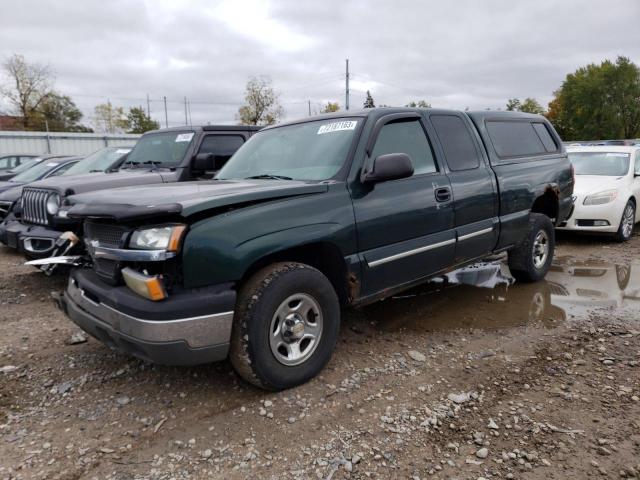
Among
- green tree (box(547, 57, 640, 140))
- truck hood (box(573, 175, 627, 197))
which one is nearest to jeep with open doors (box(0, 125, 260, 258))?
truck hood (box(573, 175, 627, 197))

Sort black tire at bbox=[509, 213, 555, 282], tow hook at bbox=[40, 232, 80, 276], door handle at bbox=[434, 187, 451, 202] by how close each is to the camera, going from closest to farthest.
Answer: tow hook at bbox=[40, 232, 80, 276]
door handle at bbox=[434, 187, 451, 202]
black tire at bbox=[509, 213, 555, 282]

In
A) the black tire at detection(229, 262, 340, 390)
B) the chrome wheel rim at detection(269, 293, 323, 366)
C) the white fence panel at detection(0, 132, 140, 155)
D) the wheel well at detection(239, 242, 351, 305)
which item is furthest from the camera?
the white fence panel at detection(0, 132, 140, 155)

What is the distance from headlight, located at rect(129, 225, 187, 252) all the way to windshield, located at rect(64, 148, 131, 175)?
235 inches

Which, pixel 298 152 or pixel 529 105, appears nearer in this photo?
pixel 298 152

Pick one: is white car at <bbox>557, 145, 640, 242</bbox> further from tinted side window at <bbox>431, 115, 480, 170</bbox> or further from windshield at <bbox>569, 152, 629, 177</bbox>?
tinted side window at <bbox>431, 115, 480, 170</bbox>

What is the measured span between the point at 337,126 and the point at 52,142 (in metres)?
25.9

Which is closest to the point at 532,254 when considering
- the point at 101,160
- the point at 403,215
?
the point at 403,215

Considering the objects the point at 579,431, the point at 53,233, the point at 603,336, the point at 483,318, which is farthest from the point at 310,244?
the point at 53,233

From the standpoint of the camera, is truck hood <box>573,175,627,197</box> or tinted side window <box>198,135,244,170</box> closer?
tinted side window <box>198,135,244,170</box>

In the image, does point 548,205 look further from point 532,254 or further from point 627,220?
point 627,220

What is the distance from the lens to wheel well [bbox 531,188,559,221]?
551cm

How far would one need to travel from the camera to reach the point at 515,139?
5234mm

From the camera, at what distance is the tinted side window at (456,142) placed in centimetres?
427

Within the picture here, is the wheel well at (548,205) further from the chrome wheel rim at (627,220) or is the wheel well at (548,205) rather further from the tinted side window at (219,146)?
the tinted side window at (219,146)
